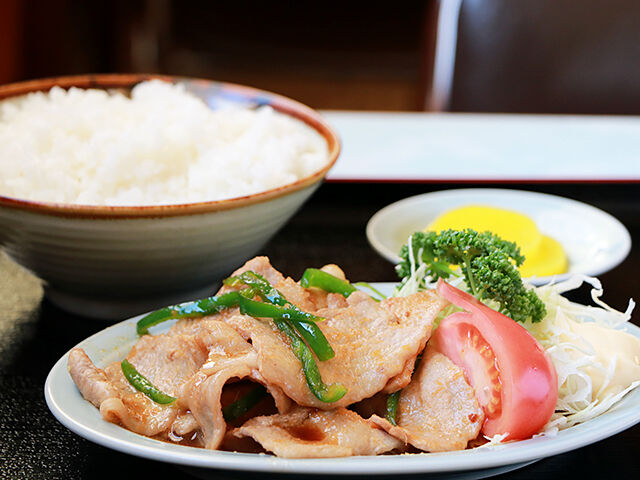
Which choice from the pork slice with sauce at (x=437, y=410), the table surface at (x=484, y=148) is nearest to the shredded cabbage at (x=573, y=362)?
the pork slice with sauce at (x=437, y=410)

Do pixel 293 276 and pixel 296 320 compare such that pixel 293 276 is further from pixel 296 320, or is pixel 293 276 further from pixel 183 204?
pixel 296 320

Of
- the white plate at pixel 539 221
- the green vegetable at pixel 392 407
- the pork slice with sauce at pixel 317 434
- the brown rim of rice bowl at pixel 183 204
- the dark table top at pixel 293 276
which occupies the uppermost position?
the brown rim of rice bowl at pixel 183 204

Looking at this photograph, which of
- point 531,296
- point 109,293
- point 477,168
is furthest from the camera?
point 477,168

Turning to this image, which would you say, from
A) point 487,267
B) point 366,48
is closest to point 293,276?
point 487,267

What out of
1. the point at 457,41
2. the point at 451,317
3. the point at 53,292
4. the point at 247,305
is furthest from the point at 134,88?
the point at 457,41

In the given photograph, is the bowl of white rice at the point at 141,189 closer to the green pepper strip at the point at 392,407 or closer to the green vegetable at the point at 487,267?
the green vegetable at the point at 487,267

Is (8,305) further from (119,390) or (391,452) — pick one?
(391,452)
